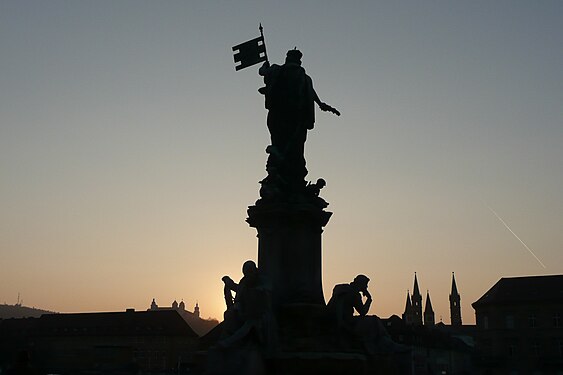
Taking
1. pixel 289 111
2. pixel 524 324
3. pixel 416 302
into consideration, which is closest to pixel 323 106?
pixel 289 111

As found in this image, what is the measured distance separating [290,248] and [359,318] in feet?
5.66

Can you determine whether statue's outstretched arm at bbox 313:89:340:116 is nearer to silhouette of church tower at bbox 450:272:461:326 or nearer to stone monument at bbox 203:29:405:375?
stone monument at bbox 203:29:405:375

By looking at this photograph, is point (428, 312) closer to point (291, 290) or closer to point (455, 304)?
point (455, 304)

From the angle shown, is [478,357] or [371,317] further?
[478,357]

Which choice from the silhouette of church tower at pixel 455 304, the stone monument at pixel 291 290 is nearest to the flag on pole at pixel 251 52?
the stone monument at pixel 291 290

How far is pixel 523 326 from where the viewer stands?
88.3 meters

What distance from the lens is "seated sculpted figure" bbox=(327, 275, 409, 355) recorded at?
43.5 ft

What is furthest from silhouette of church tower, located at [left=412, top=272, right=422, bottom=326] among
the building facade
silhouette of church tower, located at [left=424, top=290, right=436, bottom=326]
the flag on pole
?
the flag on pole

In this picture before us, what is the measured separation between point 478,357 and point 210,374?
274 ft

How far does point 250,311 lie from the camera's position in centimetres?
1278

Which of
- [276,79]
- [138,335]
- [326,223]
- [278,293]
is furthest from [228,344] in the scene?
[138,335]

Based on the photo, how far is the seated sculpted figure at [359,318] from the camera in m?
13.3

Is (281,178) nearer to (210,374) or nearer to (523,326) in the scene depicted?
(210,374)

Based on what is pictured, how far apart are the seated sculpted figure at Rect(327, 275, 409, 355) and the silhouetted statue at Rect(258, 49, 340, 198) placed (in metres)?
2.37
